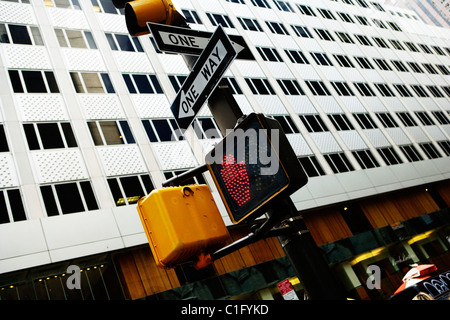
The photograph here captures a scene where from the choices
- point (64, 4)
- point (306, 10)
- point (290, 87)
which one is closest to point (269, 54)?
point (290, 87)

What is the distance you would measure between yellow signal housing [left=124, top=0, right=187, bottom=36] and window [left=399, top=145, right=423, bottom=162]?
2946 centimetres

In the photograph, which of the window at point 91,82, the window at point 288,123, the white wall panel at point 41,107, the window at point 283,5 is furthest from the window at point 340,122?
the white wall panel at point 41,107

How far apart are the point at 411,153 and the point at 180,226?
31166 mm

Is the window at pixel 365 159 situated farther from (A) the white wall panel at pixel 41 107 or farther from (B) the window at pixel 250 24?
(A) the white wall panel at pixel 41 107

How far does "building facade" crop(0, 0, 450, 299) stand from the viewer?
14898 millimetres

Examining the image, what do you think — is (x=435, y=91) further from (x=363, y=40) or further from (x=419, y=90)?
(x=363, y=40)

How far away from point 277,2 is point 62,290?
99.2 ft

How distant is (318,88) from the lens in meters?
28.7

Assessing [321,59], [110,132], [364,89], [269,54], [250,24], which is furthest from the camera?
[364,89]

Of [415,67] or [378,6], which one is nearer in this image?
[415,67]

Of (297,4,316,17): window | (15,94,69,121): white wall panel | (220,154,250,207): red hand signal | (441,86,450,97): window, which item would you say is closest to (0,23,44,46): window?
(15,94,69,121): white wall panel

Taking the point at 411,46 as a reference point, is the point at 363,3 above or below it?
above

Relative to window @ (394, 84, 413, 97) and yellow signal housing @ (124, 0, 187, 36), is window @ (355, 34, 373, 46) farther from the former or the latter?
yellow signal housing @ (124, 0, 187, 36)
